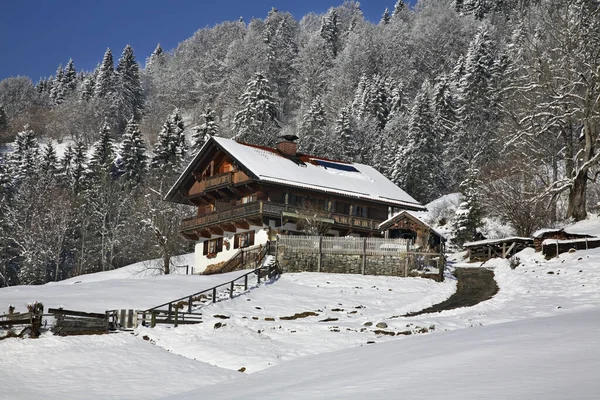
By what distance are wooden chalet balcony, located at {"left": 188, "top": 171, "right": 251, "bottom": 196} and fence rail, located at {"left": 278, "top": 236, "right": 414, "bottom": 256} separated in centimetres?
1041

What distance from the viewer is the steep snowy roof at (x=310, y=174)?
50825 mm

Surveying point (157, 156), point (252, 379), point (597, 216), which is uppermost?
point (157, 156)

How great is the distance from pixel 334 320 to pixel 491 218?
40834mm

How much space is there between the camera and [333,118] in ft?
379

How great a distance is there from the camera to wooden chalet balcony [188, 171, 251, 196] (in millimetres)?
52125

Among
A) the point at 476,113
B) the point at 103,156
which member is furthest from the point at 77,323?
the point at 103,156

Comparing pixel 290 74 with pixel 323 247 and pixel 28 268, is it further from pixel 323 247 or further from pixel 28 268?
pixel 323 247

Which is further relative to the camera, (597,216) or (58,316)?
(597,216)

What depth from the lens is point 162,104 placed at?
5891 inches

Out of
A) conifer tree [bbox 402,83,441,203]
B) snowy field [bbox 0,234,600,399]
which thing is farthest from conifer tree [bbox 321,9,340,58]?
snowy field [bbox 0,234,600,399]

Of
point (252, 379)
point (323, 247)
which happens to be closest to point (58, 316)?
point (252, 379)

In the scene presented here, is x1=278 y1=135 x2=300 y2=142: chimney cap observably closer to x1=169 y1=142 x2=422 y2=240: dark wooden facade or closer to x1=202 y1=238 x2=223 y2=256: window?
x1=169 y1=142 x2=422 y2=240: dark wooden facade

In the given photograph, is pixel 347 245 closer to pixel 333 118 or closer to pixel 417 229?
pixel 417 229

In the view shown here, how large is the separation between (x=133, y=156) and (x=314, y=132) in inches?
1002
